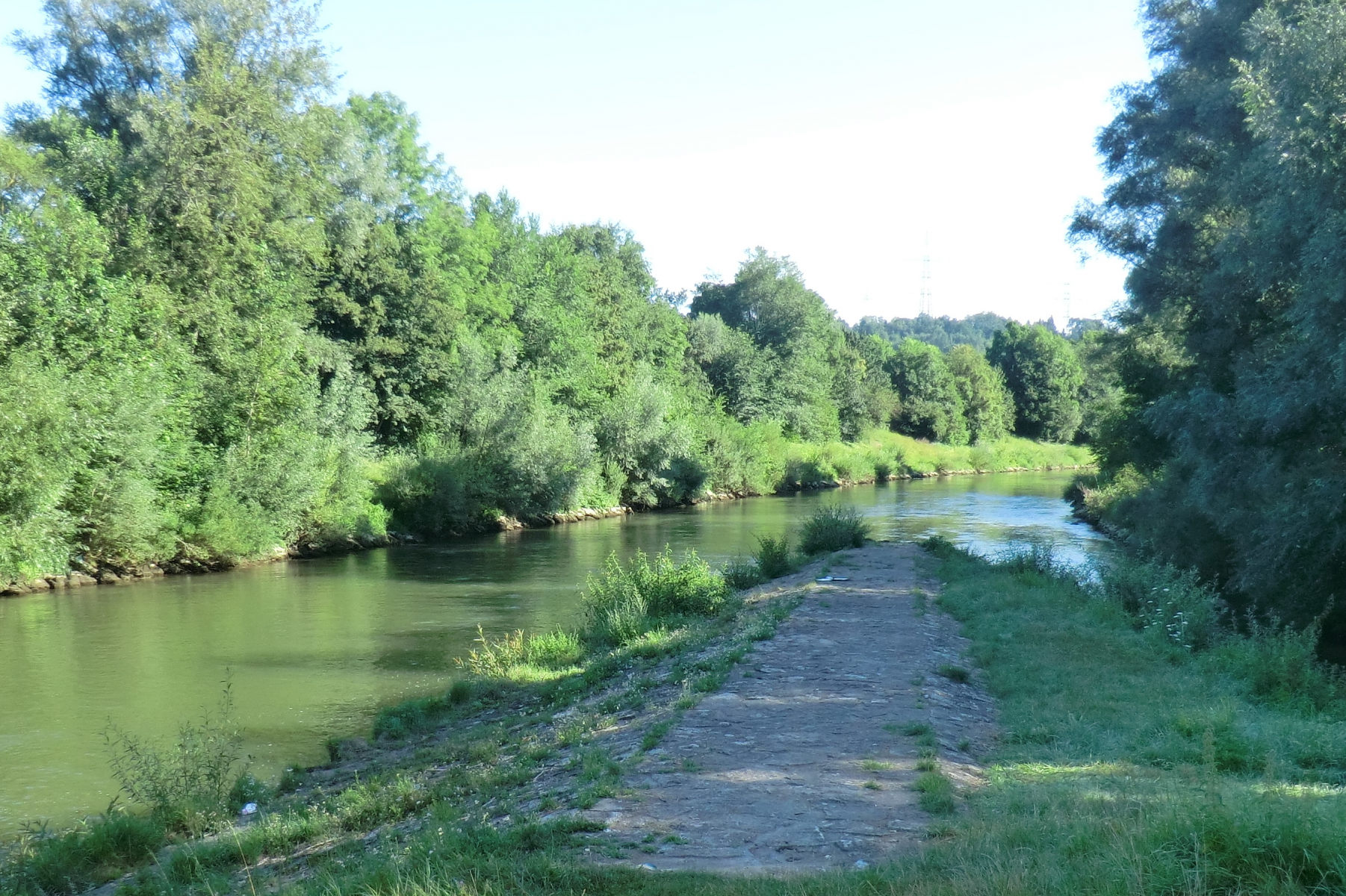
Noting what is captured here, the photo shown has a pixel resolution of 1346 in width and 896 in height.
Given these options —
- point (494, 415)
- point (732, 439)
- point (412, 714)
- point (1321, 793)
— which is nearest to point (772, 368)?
point (732, 439)

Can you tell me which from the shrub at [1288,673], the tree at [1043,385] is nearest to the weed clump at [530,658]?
the shrub at [1288,673]

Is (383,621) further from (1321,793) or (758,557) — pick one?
(1321,793)

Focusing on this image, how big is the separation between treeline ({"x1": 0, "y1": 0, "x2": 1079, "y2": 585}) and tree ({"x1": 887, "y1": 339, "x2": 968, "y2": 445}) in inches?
1708

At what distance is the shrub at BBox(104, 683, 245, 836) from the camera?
893 centimetres

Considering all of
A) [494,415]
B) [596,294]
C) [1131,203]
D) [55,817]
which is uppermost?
[596,294]

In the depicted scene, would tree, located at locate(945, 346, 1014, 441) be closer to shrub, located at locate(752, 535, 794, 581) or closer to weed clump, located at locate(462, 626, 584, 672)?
shrub, located at locate(752, 535, 794, 581)

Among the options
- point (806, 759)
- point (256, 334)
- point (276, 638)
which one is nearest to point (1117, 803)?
point (806, 759)

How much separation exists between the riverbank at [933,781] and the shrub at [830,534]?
992 centimetres

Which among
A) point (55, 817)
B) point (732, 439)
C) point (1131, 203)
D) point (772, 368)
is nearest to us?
point (55, 817)

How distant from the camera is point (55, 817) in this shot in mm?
10000

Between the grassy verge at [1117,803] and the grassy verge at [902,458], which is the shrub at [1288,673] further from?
the grassy verge at [902,458]

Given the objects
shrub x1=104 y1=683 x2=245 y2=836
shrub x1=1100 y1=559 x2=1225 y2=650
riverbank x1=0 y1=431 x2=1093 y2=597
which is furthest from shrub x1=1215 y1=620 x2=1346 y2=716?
riverbank x1=0 y1=431 x2=1093 y2=597

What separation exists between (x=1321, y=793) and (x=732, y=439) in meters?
52.5

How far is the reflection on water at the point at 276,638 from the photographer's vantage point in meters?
12.7
